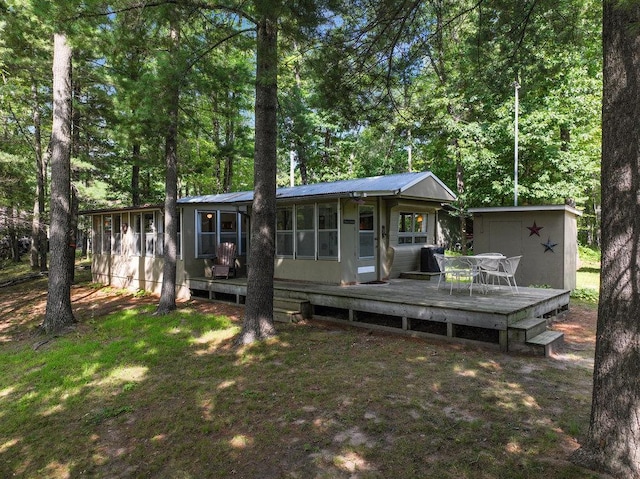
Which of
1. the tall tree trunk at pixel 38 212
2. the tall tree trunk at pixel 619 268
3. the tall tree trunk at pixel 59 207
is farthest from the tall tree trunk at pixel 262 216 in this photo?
the tall tree trunk at pixel 38 212

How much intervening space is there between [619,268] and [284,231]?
8063 millimetres

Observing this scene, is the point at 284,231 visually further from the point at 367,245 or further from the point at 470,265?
the point at 470,265

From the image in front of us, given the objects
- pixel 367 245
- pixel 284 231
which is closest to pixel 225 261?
pixel 284 231

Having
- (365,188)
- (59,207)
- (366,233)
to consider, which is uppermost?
(365,188)

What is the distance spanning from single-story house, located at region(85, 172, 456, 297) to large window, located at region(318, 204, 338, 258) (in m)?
0.02

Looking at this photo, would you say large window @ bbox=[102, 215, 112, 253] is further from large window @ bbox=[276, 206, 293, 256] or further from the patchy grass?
the patchy grass

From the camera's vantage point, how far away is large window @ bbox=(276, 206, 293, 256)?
9.97 metres

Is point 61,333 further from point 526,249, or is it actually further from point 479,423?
point 526,249

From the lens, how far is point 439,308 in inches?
234

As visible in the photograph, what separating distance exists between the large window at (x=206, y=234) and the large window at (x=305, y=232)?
3057 millimetres

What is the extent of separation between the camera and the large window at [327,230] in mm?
8977

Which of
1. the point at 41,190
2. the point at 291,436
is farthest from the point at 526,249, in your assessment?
the point at 41,190

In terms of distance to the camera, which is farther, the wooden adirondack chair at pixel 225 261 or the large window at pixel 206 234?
the large window at pixel 206 234

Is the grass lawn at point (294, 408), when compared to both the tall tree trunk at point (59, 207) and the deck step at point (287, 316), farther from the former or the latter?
the tall tree trunk at point (59, 207)
